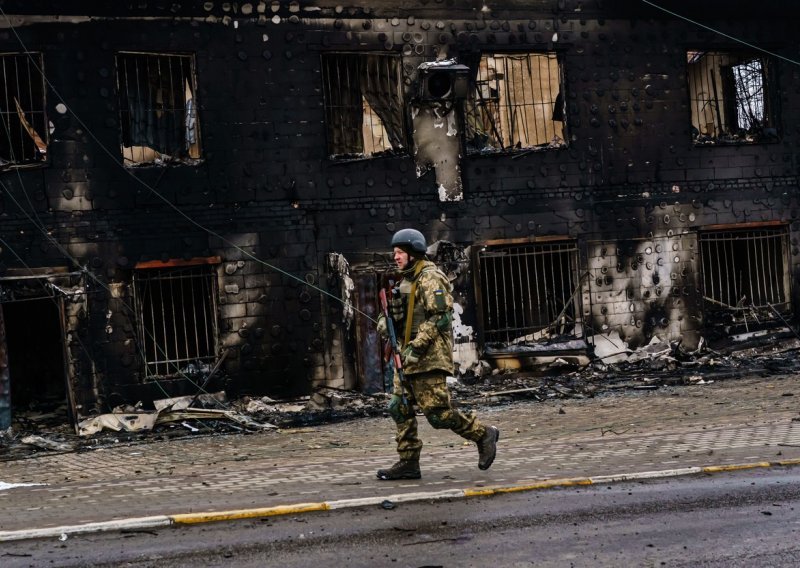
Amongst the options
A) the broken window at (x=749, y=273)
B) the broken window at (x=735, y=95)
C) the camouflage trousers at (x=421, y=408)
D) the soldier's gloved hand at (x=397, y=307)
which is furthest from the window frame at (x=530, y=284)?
the camouflage trousers at (x=421, y=408)

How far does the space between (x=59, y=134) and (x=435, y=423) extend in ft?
27.2

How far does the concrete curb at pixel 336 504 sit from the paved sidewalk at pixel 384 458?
1.8 inches

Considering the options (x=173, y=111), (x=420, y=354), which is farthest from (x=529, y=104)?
(x=420, y=354)

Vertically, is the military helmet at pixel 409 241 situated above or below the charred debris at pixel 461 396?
above

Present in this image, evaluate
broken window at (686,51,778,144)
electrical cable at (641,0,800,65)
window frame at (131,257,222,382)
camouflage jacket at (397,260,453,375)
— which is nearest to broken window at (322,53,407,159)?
window frame at (131,257,222,382)

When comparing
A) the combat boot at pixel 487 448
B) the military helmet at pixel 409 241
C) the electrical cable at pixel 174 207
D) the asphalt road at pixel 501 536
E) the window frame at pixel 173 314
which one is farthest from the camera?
the window frame at pixel 173 314

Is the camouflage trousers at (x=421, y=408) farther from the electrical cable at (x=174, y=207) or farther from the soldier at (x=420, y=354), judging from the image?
the electrical cable at (x=174, y=207)

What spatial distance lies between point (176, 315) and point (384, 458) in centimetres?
586

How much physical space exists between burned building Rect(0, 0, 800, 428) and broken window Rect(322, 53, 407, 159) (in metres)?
0.03

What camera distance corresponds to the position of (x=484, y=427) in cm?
957

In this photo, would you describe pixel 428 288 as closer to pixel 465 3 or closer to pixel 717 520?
pixel 717 520

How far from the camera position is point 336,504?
26.9ft

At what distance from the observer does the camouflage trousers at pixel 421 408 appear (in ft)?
30.2

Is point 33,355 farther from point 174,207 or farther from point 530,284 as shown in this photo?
point 530,284
